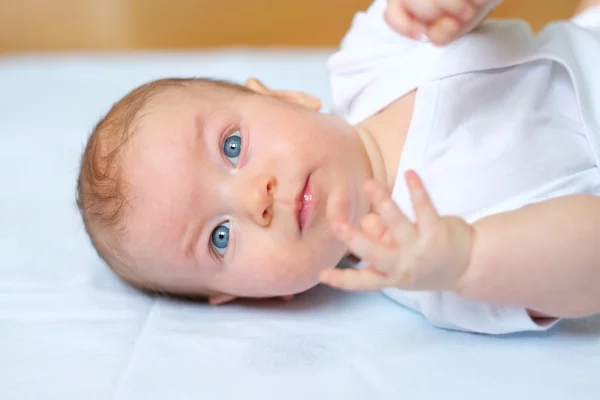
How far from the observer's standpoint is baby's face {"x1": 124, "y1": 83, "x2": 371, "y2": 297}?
837 millimetres

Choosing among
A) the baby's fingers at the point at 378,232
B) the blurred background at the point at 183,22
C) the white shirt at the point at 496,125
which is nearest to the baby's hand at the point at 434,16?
the white shirt at the point at 496,125

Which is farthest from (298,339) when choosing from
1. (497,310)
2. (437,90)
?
(437,90)

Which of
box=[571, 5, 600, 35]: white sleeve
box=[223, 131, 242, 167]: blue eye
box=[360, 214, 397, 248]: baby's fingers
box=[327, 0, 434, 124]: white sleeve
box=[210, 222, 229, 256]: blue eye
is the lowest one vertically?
box=[210, 222, 229, 256]: blue eye

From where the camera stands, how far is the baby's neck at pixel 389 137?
3.01 feet

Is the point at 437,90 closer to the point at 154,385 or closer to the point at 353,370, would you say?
the point at 353,370

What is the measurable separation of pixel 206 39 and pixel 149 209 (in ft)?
3.82

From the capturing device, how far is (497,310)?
2.61ft

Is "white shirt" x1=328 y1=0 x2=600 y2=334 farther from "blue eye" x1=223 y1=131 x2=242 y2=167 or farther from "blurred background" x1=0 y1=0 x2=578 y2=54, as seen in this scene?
"blurred background" x1=0 y1=0 x2=578 y2=54

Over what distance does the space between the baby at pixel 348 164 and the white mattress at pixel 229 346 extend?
0.11 feet

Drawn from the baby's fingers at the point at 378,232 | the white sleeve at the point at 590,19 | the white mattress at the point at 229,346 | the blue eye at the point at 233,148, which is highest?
the white sleeve at the point at 590,19

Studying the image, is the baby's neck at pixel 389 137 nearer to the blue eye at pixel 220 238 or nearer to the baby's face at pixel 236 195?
the baby's face at pixel 236 195

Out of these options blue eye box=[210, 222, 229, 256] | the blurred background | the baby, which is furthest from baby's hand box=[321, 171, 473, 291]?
the blurred background

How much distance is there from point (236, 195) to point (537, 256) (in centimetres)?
34

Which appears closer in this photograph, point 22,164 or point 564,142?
point 564,142
